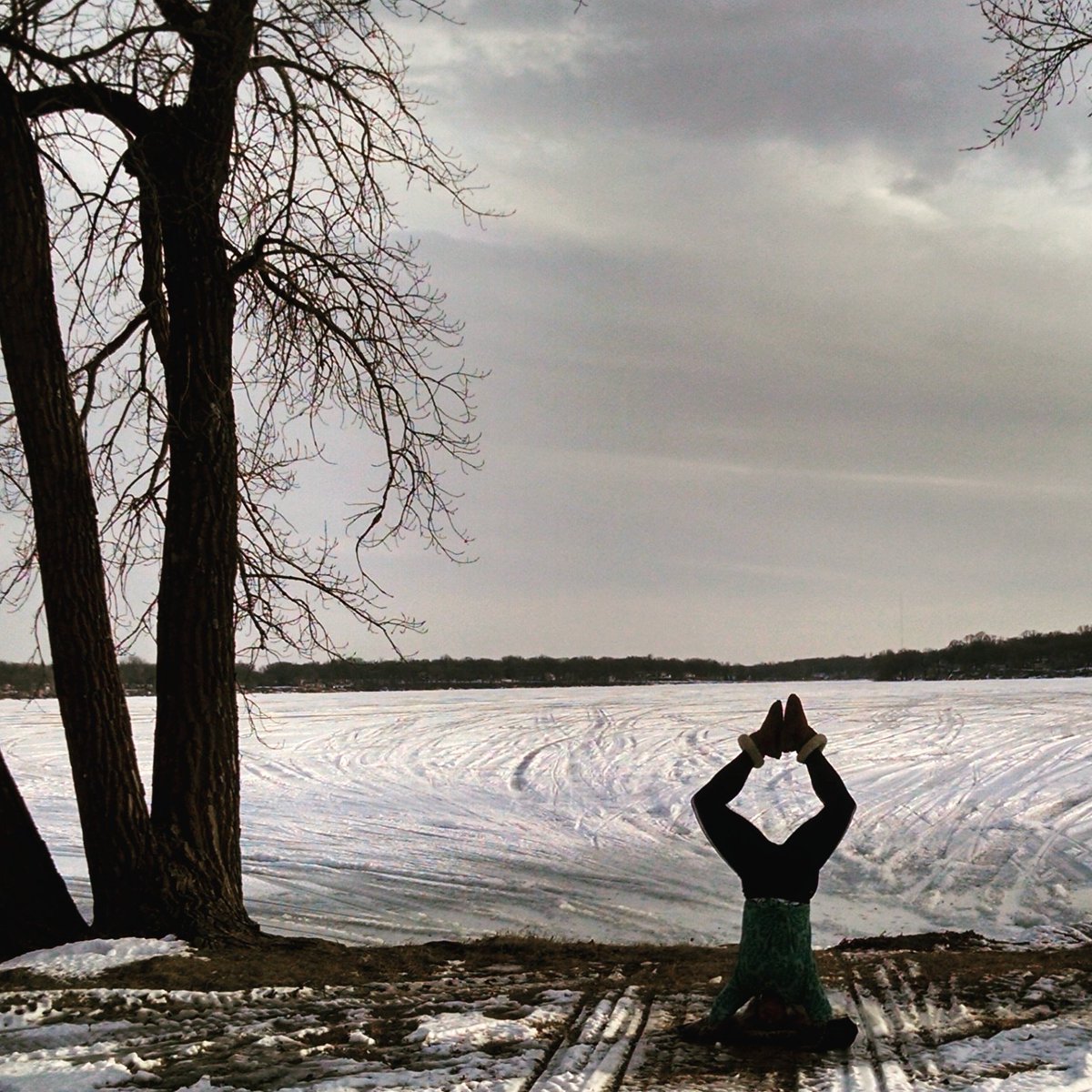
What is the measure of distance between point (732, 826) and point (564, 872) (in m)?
9.43

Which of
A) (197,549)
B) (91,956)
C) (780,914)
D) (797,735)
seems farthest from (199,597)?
(780,914)

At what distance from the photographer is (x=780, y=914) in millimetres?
4871

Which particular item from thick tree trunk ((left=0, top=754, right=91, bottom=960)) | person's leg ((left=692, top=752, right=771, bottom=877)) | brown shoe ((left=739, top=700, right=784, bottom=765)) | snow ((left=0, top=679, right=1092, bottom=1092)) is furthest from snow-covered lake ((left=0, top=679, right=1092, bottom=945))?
brown shoe ((left=739, top=700, right=784, bottom=765))

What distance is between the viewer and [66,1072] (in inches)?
186

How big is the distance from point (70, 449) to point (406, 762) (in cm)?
1605

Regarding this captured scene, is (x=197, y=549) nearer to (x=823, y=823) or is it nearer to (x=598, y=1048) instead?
(x=598, y=1048)

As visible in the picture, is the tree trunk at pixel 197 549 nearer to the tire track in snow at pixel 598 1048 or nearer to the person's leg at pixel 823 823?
the tire track in snow at pixel 598 1048

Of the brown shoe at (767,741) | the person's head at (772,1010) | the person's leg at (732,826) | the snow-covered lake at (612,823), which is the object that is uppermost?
the brown shoe at (767,741)

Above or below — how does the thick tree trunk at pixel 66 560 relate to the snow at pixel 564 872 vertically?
above

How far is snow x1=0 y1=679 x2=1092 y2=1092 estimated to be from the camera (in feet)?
15.7

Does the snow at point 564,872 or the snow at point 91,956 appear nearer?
the snow at point 564,872

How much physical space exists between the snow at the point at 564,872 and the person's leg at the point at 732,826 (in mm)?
847

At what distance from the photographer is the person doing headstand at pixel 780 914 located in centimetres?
484

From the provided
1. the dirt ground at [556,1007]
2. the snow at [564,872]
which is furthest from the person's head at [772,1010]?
the snow at [564,872]
